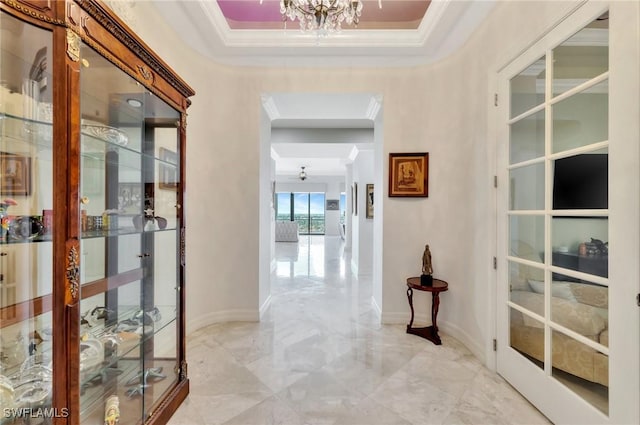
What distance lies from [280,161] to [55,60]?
8.21 meters

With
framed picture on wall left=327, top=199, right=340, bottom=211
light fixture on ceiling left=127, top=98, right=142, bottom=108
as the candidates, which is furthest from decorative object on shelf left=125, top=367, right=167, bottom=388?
framed picture on wall left=327, top=199, right=340, bottom=211

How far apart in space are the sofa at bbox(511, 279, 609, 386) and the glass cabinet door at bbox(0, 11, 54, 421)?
2499mm

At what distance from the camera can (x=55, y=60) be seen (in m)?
1.03

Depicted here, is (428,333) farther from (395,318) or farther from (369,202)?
(369,202)

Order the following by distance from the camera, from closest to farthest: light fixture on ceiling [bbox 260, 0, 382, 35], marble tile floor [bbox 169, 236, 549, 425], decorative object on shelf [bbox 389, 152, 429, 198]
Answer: marble tile floor [bbox 169, 236, 549, 425]
light fixture on ceiling [bbox 260, 0, 382, 35]
decorative object on shelf [bbox 389, 152, 429, 198]

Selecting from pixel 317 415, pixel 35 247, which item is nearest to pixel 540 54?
pixel 317 415

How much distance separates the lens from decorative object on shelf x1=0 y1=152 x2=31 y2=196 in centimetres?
112

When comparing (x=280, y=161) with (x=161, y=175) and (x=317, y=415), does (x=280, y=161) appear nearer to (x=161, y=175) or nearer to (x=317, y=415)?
(x=161, y=175)

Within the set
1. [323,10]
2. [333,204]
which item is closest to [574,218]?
[323,10]

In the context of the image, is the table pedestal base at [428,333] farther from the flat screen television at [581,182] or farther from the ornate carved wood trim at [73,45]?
the ornate carved wood trim at [73,45]

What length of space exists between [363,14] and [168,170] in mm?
2323

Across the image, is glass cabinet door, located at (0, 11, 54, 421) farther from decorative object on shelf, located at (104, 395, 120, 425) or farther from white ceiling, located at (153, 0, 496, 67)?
white ceiling, located at (153, 0, 496, 67)

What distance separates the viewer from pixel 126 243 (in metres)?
1.55

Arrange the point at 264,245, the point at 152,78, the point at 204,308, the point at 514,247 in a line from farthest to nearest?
1. the point at 264,245
2. the point at 204,308
3. the point at 514,247
4. the point at 152,78
